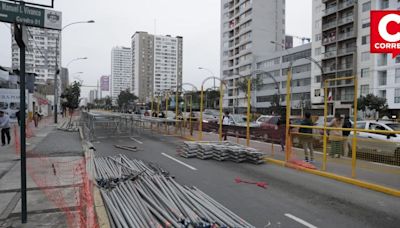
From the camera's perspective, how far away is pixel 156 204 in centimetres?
→ 564

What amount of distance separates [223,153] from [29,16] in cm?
848

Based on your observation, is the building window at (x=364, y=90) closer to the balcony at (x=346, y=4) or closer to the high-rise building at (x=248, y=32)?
the balcony at (x=346, y=4)

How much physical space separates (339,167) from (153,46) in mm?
121585

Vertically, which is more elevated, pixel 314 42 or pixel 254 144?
pixel 314 42

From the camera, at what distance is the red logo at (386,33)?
13819mm

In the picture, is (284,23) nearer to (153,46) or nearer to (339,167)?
(153,46)

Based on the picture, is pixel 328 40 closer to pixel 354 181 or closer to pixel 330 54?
pixel 330 54

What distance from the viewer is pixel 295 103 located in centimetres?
7431

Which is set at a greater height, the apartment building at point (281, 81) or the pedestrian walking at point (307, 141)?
the apartment building at point (281, 81)

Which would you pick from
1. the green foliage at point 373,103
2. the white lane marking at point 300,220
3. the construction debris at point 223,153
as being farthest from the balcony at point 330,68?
the white lane marking at point 300,220

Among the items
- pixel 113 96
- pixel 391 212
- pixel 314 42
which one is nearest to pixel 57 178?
pixel 391 212

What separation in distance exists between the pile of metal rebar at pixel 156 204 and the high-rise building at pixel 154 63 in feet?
385

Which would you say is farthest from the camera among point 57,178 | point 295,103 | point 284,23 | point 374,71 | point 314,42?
point 284,23

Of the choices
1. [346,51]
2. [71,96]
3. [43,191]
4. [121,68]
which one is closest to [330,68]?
[346,51]
